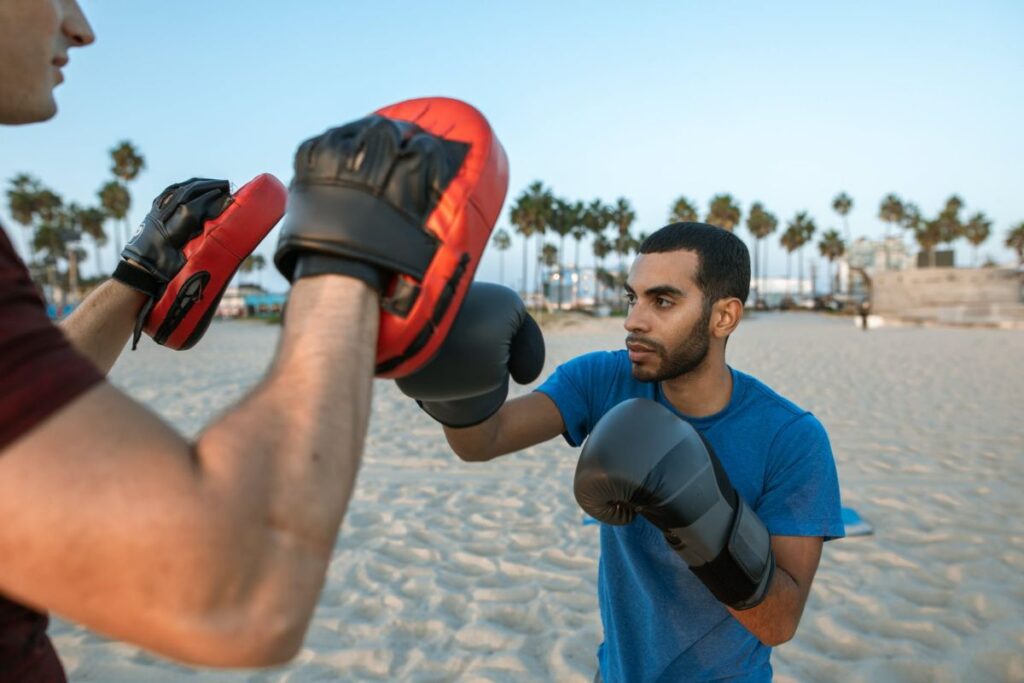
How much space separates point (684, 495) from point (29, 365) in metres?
1.15

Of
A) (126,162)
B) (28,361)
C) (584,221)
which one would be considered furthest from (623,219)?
(28,361)

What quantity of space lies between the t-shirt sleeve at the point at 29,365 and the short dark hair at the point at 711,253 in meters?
1.65

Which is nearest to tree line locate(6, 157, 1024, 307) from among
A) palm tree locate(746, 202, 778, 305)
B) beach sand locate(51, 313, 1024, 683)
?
palm tree locate(746, 202, 778, 305)

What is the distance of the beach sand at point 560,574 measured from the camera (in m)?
2.87

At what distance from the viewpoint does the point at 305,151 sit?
0.90 m

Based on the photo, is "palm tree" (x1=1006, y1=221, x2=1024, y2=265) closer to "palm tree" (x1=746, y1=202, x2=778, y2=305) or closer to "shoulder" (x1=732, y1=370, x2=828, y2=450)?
"palm tree" (x1=746, y1=202, x2=778, y2=305)

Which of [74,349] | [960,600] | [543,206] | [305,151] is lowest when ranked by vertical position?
[960,600]

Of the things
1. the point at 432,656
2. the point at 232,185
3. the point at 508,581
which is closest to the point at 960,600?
the point at 508,581

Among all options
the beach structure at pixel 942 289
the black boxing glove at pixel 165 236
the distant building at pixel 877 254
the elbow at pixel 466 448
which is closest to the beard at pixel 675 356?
the elbow at pixel 466 448

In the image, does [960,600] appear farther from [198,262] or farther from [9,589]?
[9,589]

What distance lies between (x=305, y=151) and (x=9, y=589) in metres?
0.60

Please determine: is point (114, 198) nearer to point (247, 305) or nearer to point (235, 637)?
point (247, 305)

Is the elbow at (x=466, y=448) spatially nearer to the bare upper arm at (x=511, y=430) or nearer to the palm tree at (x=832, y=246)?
the bare upper arm at (x=511, y=430)

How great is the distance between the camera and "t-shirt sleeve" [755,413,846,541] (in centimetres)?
163
